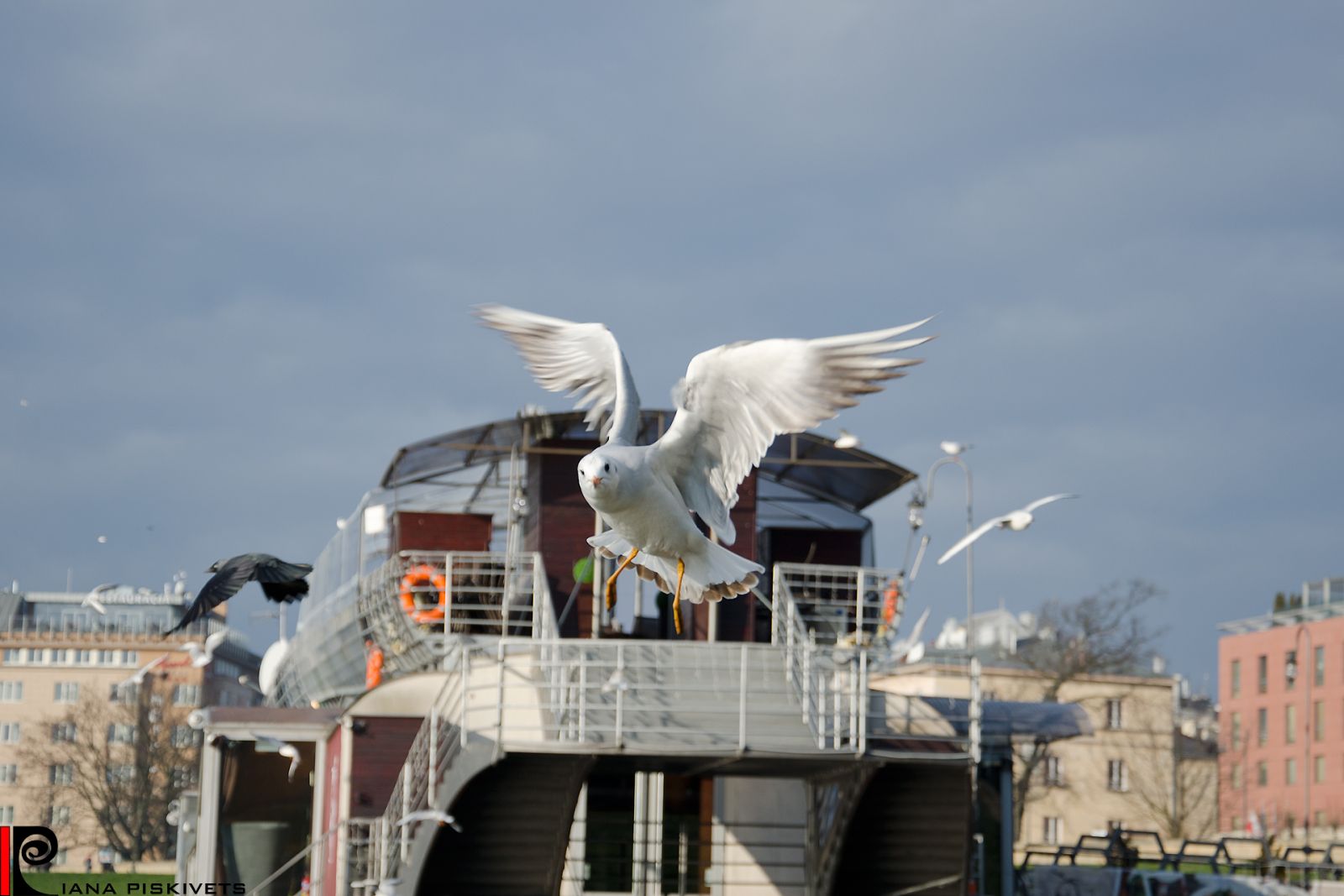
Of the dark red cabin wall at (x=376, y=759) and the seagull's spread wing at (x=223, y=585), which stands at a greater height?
the seagull's spread wing at (x=223, y=585)

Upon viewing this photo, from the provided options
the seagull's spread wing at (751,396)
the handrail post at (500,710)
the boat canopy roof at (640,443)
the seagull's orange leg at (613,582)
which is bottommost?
the handrail post at (500,710)

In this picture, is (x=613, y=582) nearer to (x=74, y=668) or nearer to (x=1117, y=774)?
(x=1117, y=774)

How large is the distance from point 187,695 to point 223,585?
101756mm

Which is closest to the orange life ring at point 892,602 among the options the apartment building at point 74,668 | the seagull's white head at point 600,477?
the seagull's white head at point 600,477

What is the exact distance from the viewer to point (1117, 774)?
271 feet

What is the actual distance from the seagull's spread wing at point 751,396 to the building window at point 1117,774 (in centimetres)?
7118

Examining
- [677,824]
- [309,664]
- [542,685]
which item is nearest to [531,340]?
[542,685]

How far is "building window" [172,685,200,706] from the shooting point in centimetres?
11181

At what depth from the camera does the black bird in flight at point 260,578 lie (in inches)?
670

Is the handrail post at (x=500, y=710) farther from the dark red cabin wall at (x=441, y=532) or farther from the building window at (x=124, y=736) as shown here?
the building window at (x=124, y=736)

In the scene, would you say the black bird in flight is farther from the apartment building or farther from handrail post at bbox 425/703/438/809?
the apartment building

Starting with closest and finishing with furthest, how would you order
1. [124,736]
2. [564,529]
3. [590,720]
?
[590,720] → [564,529] → [124,736]

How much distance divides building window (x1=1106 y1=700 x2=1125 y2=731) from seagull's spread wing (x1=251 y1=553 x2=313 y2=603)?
67.7 m

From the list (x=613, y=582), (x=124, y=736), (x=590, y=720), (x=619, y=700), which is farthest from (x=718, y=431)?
(x=124, y=736)
